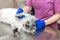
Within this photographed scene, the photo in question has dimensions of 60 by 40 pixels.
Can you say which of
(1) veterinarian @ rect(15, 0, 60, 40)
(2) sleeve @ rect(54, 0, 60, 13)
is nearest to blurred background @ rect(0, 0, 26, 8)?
(1) veterinarian @ rect(15, 0, 60, 40)

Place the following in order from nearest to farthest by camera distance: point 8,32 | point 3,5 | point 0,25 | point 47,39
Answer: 1. point 47,39
2. point 8,32
3. point 0,25
4. point 3,5

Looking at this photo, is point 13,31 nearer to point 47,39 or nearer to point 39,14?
point 47,39

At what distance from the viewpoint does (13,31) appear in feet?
2.73

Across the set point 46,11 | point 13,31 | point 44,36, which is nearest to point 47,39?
point 44,36

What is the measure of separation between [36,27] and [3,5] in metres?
1.01

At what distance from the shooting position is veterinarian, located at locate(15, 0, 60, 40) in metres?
0.83

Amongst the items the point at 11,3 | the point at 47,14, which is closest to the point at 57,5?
the point at 47,14

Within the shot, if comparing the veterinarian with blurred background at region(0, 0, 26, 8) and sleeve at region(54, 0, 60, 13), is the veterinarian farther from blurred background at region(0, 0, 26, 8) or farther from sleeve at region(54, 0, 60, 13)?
blurred background at region(0, 0, 26, 8)

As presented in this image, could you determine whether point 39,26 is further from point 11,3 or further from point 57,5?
point 11,3

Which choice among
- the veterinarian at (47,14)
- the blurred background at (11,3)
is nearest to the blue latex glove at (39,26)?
the veterinarian at (47,14)

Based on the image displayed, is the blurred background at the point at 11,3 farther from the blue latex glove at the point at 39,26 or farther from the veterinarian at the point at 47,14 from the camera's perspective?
the blue latex glove at the point at 39,26

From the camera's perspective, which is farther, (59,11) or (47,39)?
(59,11)

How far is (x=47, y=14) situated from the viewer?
1049 millimetres

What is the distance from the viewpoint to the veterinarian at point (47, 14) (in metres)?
0.83
